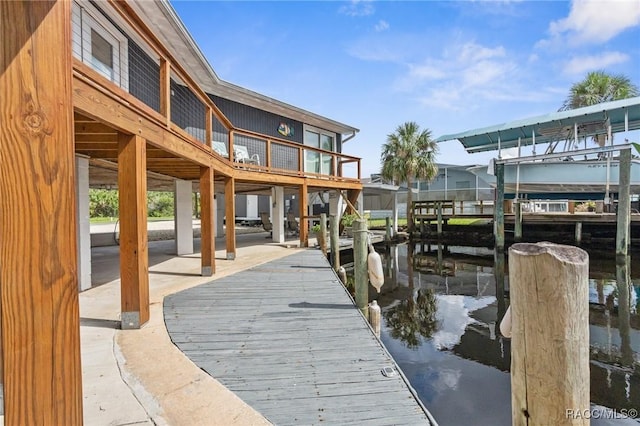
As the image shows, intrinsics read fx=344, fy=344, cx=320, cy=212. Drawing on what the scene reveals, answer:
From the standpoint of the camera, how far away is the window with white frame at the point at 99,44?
543 cm

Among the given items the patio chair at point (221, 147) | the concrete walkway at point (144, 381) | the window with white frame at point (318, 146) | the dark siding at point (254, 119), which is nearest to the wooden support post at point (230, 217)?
the patio chair at point (221, 147)

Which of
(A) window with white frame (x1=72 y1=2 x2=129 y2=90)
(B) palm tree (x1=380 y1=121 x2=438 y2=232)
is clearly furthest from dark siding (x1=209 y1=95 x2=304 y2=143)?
(B) palm tree (x1=380 y1=121 x2=438 y2=232)

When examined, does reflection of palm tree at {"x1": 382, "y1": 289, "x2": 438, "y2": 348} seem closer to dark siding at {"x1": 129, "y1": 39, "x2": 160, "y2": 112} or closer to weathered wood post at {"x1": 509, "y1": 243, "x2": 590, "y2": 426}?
weathered wood post at {"x1": 509, "y1": 243, "x2": 590, "y2": 426}

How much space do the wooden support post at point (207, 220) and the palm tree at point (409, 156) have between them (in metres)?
16.1

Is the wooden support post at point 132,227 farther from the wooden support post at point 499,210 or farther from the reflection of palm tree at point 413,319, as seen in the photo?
the wooden support post at point 499,210

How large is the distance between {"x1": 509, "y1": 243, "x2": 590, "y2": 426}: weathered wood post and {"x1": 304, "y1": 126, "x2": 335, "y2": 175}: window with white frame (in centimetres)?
1233

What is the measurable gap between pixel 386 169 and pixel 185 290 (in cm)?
1755

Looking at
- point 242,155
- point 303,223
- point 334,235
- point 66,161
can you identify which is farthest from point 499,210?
point 66,161

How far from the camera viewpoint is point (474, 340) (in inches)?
267

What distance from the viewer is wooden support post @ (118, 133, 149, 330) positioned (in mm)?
3754

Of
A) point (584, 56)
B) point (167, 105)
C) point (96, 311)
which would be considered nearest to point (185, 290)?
point (96, 311)

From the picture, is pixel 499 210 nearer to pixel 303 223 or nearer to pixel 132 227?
pixel 303 223

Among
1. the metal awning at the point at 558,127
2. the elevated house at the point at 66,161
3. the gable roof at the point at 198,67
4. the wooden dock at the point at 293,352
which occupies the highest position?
the gable roof at the point at 198,67

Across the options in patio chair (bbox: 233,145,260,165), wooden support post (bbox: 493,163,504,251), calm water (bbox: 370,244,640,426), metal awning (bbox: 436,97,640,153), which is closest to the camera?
calm water (bbox: 370,244,640,426)
